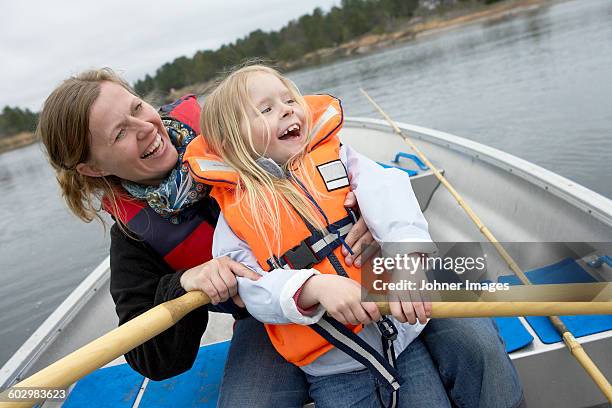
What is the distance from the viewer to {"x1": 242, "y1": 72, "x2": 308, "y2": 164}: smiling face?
1.46m

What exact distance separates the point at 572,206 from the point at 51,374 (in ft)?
6.73

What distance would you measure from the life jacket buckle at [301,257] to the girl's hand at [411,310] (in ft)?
0.96

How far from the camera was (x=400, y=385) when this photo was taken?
1284 millimetres

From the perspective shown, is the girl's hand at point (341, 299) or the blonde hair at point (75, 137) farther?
the blonde hair at point (75, 137)

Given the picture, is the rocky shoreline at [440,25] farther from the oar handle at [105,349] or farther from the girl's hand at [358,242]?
the oar handle at [105,349]

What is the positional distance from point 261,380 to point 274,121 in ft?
2.59

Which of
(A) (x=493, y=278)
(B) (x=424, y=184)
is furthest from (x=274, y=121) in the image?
(B) (x=424, y=184)

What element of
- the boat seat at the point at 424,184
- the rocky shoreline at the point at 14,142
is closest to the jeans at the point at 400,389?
the boat seat at the point at 424,184

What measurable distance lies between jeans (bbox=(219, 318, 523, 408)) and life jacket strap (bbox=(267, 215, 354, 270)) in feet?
1.07

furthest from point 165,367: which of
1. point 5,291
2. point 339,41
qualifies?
point 339,41

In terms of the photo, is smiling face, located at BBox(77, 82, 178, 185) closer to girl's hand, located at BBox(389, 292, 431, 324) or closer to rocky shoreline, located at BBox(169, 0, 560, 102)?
girl's hand, located at BBox(389, 292, 431, 324)

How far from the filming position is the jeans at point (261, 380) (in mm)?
1352

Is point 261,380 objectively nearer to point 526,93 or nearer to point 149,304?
point 149,304

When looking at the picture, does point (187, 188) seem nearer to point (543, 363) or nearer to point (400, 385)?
point (400, 385)
